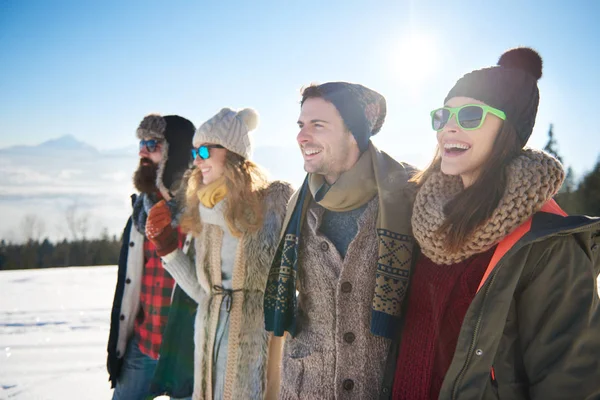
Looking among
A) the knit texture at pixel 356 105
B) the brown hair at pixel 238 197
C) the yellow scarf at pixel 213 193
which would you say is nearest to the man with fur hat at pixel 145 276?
the brown hair at pixel 238 197

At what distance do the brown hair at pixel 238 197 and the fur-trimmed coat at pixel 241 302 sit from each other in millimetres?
66

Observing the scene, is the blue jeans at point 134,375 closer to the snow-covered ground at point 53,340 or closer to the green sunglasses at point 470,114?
the snow-covered ground at point 53,340

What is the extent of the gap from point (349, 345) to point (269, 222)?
3.54ft

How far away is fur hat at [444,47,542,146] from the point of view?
1580mm

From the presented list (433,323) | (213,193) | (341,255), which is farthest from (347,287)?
(213,193)

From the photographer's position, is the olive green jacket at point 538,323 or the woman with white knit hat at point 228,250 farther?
the woman with white knit hat at point 228,250

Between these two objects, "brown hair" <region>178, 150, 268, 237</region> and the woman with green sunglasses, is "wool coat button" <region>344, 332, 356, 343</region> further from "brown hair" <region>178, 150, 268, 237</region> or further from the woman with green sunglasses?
"brown hair" <region>178, 150, 268, 237</region>

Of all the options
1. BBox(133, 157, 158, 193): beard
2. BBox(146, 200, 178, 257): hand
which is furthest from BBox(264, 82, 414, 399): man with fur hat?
BBox(133, 157, 158, 193): beard

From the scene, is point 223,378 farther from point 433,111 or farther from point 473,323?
point 433,111

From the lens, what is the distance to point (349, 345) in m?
1.95

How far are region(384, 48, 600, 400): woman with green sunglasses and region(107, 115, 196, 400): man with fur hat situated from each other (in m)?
2.28

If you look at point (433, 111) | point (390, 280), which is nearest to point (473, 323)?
point (390, 280)

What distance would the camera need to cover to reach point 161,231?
9.86ft

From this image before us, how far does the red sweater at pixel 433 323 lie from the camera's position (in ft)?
5.24
